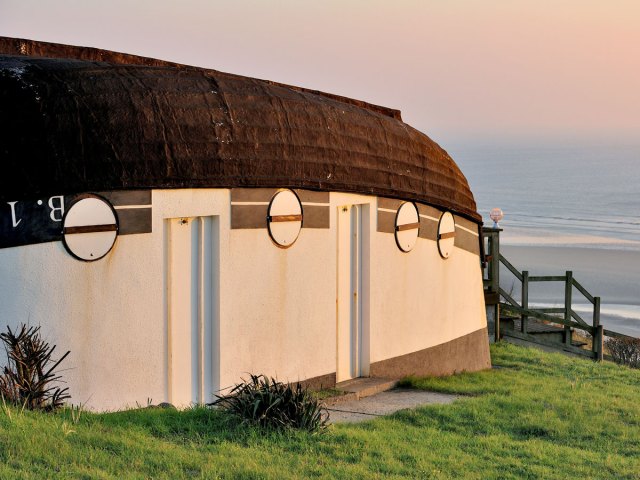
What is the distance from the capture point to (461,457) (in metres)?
9.06

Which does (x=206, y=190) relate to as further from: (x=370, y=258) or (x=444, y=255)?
(x=444, y=255)

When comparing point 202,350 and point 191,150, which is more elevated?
point 191,150

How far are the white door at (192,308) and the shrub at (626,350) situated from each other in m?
11.7

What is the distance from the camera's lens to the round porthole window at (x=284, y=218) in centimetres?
1178

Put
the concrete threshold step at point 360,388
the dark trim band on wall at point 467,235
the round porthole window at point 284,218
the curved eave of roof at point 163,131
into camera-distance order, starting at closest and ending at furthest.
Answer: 1. the curved eave of roof at point 163,131
2. the round porthole window at point 284,218
3. the concrete threshold step at point 360,388
4. the dark trim band on wall at point 467,235

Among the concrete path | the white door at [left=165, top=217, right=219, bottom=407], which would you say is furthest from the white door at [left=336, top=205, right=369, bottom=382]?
the white door at [left=165, top=217, right=219, bottom=407]

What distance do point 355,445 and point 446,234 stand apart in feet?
20.3

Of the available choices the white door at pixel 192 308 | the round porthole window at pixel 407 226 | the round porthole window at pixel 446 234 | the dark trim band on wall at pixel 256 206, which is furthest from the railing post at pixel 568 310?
the white door at pixel 192 308

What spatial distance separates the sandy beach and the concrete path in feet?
63.7

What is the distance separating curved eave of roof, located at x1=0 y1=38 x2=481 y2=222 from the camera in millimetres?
10148

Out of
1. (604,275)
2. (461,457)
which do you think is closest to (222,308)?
(461,457)

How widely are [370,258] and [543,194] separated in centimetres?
7738

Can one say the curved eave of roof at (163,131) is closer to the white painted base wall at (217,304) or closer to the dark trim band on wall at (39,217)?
the dark trim band on wall at (39,217)

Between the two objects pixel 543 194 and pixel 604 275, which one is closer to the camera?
pixel 604 275
